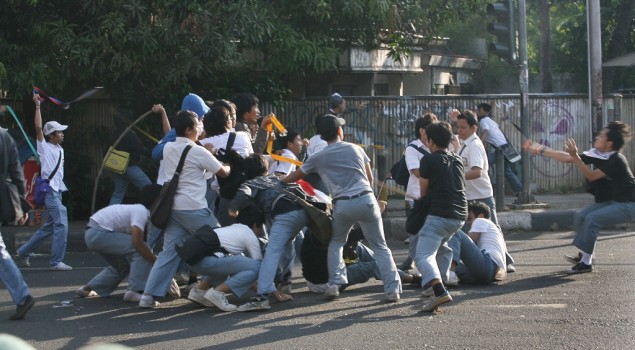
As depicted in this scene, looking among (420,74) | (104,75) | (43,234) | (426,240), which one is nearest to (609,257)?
(426,240)

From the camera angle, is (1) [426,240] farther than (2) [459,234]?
No

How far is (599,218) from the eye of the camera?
30.5 ft

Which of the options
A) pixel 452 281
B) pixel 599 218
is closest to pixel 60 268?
pixel 452 281

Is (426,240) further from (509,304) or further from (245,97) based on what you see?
(245,97)

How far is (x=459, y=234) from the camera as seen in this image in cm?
898

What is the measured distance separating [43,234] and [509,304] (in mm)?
5408

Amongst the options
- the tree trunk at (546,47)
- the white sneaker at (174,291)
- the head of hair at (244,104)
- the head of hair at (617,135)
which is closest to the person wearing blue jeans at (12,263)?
the white sneaker at (174,291)

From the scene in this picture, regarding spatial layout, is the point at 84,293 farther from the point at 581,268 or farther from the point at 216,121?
the point at 581,268

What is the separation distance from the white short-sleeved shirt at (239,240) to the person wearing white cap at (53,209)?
3241mm

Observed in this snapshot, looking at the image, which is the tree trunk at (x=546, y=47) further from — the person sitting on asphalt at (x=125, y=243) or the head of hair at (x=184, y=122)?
the head of hair at (x=184, y=122)

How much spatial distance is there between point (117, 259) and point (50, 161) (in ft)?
8.95

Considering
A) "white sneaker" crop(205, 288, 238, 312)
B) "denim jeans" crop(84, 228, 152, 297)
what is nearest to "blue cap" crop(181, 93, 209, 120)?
"denim jeans" crop(84, 228, 152, 297)

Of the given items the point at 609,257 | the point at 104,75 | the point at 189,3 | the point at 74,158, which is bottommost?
the point at 609,257

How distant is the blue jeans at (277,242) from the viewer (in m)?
8.05
